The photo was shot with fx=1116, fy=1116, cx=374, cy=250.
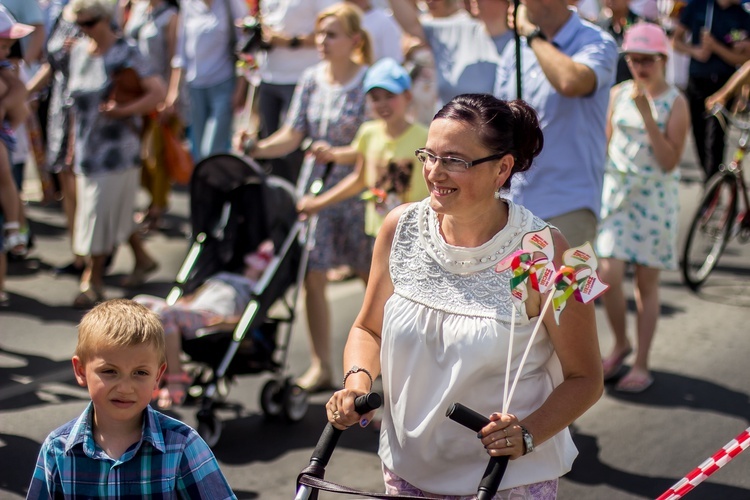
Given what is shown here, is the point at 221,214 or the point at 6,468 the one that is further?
the point at 221,214

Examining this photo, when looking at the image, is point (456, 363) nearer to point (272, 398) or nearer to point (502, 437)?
point (502, 437)

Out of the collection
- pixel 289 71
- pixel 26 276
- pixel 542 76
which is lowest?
pixel 26 276

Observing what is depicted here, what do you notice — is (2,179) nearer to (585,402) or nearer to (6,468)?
(6,468)

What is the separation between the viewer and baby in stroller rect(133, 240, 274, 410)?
5688 millimetres

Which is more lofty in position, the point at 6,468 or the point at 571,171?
the point at 571,171

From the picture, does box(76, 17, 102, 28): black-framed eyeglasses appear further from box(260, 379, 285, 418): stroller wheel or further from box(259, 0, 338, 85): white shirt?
box(260, 379, 285, 418): stroller wheel

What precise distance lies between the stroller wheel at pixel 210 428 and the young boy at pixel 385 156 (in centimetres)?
125

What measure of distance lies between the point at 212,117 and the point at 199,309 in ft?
13.5

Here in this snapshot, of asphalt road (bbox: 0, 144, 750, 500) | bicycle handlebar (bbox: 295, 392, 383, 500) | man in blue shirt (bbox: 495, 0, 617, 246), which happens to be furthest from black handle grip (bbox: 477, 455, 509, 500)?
asphalt road (bbox: 0, 144, 750, 500)

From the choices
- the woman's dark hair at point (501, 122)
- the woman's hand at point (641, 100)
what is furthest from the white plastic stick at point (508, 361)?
the woman's hand at point (641, 100)

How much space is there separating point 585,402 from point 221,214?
12.1 feet

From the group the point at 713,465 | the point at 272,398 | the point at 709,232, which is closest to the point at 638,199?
the point at 709,232

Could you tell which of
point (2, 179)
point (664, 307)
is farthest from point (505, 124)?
point (664, 307)

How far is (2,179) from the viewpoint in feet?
22.9
